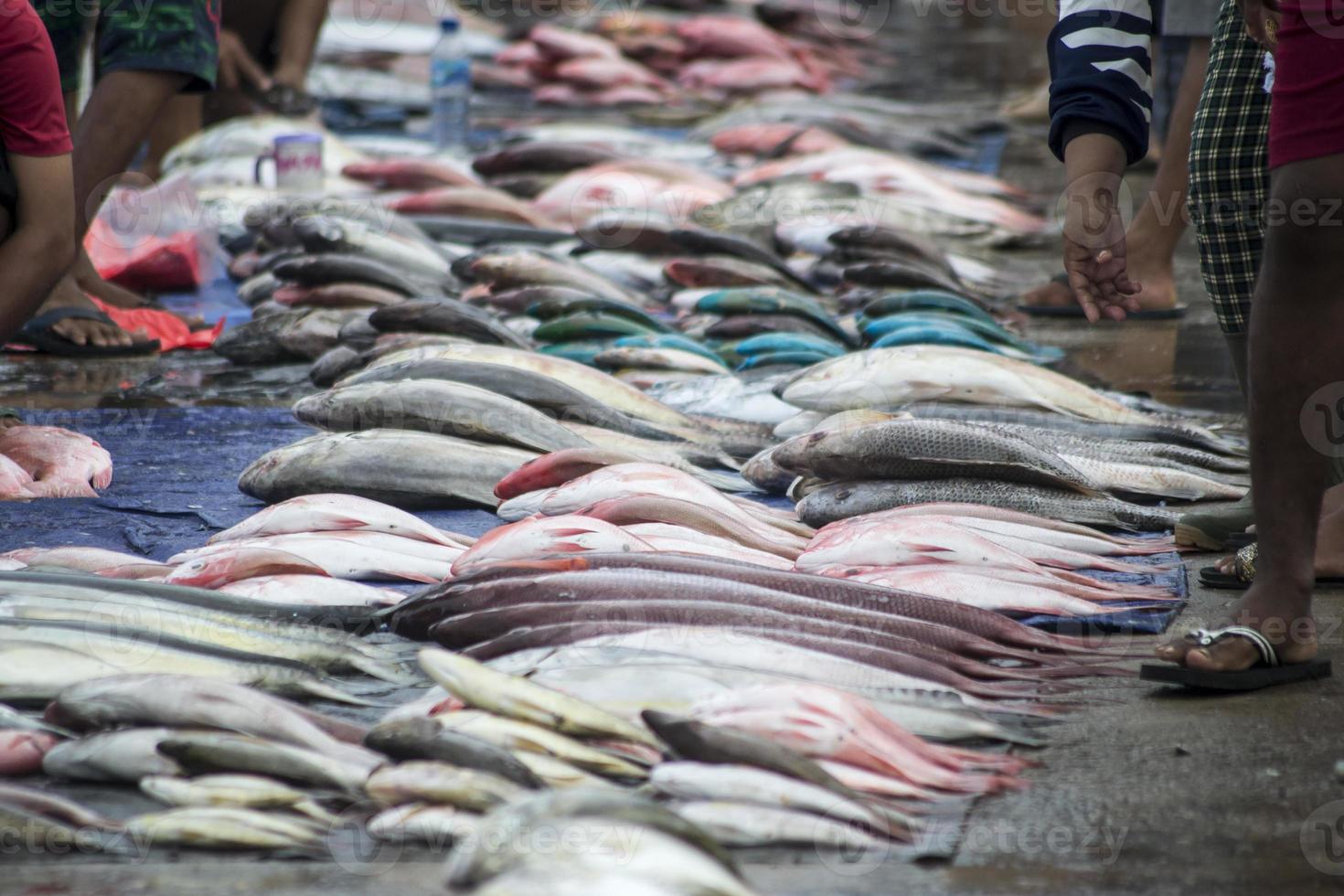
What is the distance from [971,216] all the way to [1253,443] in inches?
223

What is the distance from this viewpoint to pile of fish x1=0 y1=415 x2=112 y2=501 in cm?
409

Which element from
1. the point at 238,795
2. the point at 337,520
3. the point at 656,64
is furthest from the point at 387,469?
the point at 656,64

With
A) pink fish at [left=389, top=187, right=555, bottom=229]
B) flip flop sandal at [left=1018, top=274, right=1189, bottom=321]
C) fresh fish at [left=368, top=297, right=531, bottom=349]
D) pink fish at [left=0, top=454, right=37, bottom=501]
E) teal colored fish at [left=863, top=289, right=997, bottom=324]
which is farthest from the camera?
pink fish at [left=389, top=187, right=555, bottom=229]

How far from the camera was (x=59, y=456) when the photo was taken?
13.9ft

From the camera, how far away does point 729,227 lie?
757 cm

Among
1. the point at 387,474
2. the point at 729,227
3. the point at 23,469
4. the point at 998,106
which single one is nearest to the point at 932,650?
the point at 387,474

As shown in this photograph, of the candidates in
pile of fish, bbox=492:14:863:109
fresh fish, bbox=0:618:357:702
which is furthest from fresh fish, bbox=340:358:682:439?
pile of fish, bbox=492:14:863:109

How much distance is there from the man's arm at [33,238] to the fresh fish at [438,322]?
1.19 metres

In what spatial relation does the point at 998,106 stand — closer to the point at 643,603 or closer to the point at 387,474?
the point at 387,474

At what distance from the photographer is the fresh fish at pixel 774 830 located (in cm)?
223

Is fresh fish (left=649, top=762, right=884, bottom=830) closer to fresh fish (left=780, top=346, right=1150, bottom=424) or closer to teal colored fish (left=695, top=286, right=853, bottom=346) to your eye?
fresh fish (left=780, top=346, right=1150, bottom=424)

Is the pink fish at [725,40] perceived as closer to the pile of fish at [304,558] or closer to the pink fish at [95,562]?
the pile of fish at [304,558]

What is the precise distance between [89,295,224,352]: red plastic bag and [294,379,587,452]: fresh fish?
2.03 meters

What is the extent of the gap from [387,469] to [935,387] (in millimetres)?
1706
